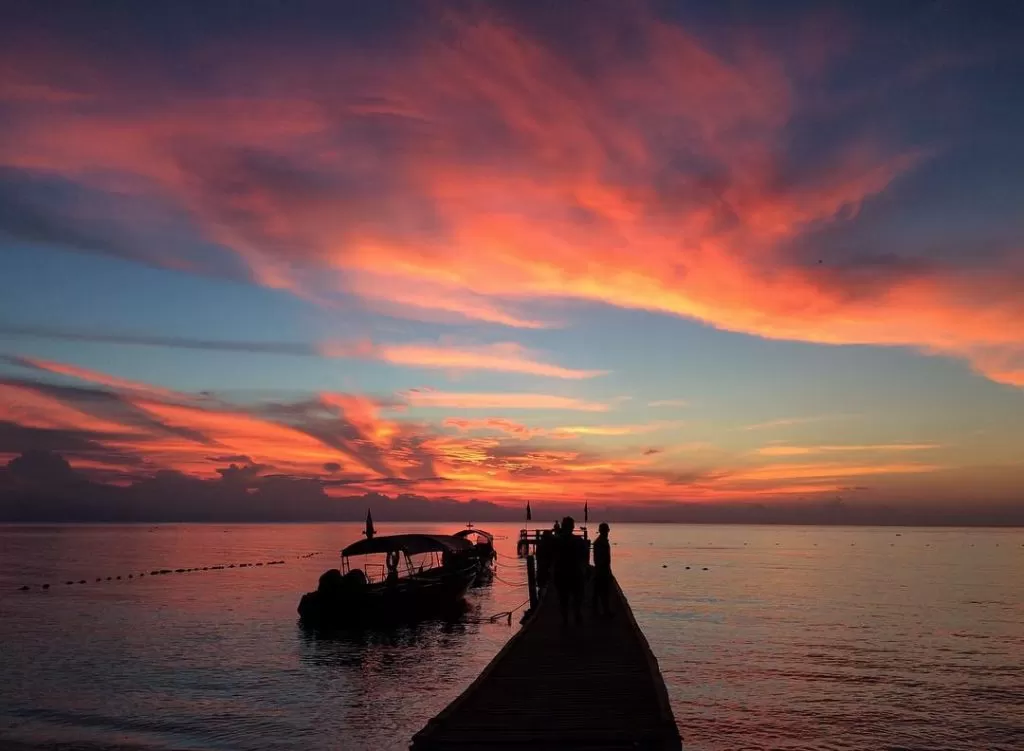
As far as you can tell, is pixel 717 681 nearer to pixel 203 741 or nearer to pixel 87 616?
pixel 203 741

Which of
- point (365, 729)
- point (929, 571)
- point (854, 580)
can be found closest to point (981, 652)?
point (365, 729)

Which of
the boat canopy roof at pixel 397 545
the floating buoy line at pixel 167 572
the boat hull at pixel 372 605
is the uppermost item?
the boat canopy roof at pixel 397 545

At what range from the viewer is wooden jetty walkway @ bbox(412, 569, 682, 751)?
1084 cm

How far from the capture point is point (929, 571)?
9388 cm

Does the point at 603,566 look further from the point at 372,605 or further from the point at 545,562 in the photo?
the point at 545,562

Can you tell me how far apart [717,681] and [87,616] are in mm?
37261

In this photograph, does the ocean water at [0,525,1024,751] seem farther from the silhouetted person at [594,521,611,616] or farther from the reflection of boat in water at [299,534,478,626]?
the silhouetted person at [594,521,611,616]

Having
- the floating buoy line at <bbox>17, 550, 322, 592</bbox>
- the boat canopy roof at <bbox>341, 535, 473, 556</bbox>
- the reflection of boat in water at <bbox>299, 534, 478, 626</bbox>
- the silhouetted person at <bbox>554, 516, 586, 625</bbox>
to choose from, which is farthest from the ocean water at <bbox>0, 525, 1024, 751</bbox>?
the floating buoy line at <bbox>17, 550, 322, 592</bbox>

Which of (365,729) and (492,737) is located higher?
(492,737)

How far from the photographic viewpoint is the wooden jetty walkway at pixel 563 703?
35.6 ft

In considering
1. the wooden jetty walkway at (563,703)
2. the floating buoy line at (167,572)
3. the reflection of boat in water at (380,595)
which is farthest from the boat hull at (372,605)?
the floating buoy line at (167,572)

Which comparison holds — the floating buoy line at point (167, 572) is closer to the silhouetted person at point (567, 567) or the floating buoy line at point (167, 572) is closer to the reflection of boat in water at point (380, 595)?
the reflection of boat in water at point (380, 595)

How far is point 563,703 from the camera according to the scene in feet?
42.3

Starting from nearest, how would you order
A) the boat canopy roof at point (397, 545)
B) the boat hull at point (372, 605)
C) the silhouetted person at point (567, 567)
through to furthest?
1. the silhouetted person at point (567, 567)
2. the boat hull at point (372, 605)
3. the boat canopy roof at point (397, 545)
